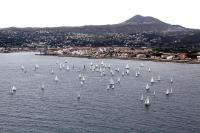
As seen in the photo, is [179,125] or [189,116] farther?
→ [189,116]

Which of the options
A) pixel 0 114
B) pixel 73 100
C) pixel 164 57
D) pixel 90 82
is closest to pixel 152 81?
pixel 90 82

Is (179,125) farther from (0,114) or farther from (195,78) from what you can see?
(195,78)

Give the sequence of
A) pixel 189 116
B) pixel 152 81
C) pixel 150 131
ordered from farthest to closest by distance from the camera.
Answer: pixel 152 81, pixel 189 116, pixel 150 131

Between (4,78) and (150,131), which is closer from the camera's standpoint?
(150,131)

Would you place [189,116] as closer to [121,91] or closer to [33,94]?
[121,91]

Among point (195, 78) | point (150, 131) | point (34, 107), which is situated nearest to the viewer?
point (150, 131)

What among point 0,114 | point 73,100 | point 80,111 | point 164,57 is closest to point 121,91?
point 73,100

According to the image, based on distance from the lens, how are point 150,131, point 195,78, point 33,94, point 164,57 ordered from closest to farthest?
point 150,131, point 33,94, point 195,78, point 164,57

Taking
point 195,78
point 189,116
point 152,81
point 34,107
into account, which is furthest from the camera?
point 195,78
